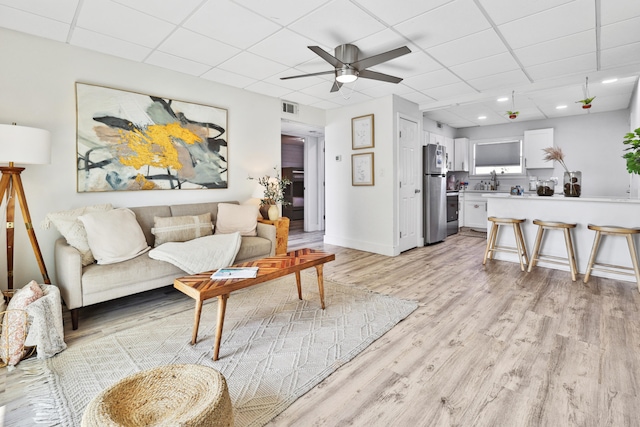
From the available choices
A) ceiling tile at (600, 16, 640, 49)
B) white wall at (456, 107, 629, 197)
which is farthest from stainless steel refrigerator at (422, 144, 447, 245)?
white wall at (456, 107, 629, 197)

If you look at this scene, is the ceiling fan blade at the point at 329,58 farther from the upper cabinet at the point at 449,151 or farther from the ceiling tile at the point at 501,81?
the upper cabinet at the point at 449,151

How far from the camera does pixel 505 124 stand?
7.29m

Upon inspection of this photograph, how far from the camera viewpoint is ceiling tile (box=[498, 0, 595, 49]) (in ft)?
8.14

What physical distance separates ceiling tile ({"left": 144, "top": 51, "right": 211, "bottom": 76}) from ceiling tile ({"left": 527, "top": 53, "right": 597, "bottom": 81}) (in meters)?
3.93

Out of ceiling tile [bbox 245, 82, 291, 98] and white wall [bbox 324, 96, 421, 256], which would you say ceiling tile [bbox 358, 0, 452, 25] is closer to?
ceiling tile [bbox 245, 82, 291, 98]

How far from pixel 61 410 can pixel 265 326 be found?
127 cm

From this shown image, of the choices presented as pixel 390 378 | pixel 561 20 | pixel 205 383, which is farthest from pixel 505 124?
pixel 205 383

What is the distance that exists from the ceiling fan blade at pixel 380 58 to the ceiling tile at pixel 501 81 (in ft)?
6.61

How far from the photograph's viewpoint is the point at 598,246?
370 cm

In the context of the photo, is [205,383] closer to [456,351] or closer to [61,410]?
[61,410]

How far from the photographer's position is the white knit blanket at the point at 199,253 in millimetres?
2811

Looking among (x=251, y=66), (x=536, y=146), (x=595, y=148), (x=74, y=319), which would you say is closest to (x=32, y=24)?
(x=251, y=66)

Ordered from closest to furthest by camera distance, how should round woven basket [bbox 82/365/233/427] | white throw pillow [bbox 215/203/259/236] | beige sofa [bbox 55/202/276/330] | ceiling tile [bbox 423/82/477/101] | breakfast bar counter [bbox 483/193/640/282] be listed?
round woven basket [bbox 82/365/233/427] < beige sofa [bbox 55/202/276/330] < breakfast bar counter [bbox 483/193/640/282] < white throw pillow [bbox 215/203/259/236] < ceiling tile [bbox 423/82/477/101]

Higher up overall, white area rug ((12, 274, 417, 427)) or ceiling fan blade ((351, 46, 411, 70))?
ceiling fan blade ((351, 46, 411, 70))
